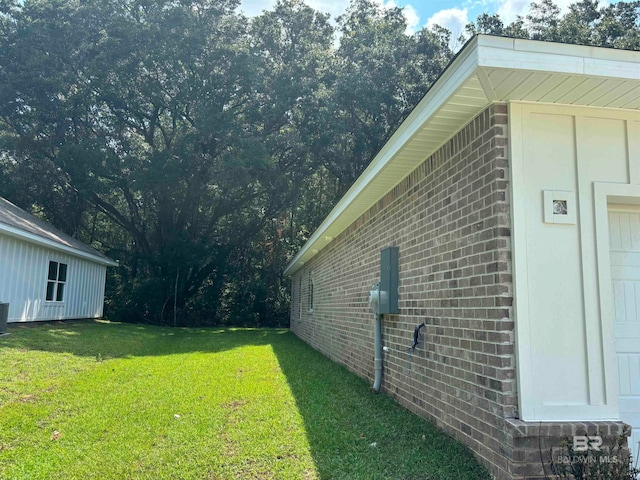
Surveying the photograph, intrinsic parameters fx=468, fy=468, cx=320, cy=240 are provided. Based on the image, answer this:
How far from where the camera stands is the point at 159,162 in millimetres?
19359

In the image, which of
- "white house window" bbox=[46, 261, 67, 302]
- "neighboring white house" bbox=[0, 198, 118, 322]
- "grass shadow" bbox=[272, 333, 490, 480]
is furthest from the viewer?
"white house window" bbox=[46, 261, 67, 302]

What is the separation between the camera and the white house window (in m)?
13.4

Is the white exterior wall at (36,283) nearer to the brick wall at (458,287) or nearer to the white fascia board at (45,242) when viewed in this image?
the white fascia board at (45,242)

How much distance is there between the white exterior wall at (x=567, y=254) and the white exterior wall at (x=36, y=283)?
38.2ft

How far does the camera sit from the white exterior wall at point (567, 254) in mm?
3076

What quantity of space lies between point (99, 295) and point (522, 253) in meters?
17.2

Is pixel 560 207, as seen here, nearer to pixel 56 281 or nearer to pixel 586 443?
pixel 586 443

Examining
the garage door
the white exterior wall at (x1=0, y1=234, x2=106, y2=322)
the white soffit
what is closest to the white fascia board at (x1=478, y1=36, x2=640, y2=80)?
the white soffit

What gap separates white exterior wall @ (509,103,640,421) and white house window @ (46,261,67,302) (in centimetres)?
1356

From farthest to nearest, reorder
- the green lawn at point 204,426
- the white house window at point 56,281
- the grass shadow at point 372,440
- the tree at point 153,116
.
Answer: the tree at point 153,116, the white house window at point 56,281, the green lawn at point 204,426, the grass shadow at point 372,440

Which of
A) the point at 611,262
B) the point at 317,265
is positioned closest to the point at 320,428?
the point at 611,262

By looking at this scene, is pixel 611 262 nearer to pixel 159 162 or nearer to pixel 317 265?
pixel 317 265

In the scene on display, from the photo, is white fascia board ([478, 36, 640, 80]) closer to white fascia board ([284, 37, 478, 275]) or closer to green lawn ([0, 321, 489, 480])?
white fascia board ([284, 37, 478, 275])

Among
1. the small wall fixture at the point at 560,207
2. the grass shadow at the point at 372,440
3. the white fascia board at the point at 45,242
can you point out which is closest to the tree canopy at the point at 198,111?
the white fascia board at the point at 45,242
